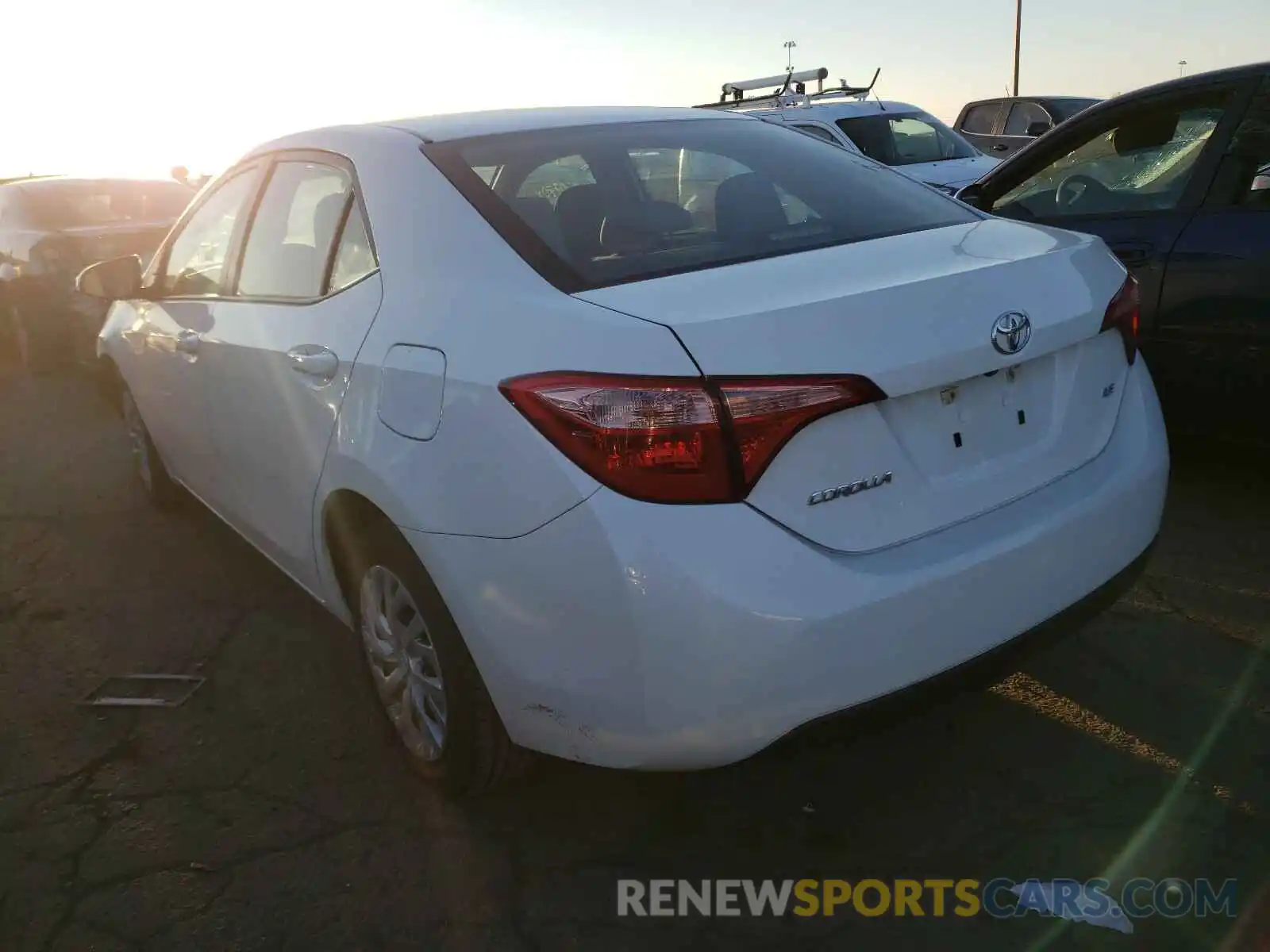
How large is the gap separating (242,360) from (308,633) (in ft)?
3.48

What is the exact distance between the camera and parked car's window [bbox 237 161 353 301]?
2.95m

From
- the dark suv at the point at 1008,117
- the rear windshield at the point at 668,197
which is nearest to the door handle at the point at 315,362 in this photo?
the rear windshield at the point at 668,197

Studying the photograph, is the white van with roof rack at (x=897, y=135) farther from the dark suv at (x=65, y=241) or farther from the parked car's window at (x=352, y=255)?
the parked car's window at (x=352, y=255)

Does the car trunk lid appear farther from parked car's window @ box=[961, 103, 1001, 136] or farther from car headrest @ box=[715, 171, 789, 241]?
parked car's window @ box=[961, 103, 1001, 136]

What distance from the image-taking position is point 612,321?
2.02m

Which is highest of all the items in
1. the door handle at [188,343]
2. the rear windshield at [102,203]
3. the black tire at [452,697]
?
the door handle at [188,343]

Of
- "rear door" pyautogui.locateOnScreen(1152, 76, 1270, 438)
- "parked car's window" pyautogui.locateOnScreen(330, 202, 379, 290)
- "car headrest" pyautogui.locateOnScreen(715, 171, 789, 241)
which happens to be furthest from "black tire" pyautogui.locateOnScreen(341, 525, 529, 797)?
"rear door" pyautogui.locateOnScreen(1152, 76, 1270, 438)

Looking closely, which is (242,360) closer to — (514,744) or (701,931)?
(514,744)

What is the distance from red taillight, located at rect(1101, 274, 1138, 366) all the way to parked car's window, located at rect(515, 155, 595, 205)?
4.08ft

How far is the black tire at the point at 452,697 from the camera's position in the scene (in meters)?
2.38

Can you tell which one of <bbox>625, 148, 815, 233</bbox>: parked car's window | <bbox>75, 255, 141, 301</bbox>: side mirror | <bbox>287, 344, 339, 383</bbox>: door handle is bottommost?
<bbox>75, 255, 141, 301</bbox>: side mirror

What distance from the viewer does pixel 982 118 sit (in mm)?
14766

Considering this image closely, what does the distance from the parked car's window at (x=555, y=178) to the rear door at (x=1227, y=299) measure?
7.64ft

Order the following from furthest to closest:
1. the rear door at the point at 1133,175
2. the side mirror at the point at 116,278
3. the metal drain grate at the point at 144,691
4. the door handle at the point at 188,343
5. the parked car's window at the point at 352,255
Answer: the side mirror at the point at 116,278, the rear door at the point at 1133,175, the door handle at the point at 188,343, the metal drain grate at the point at 144,691, the parked car's window at the point at 352,255
